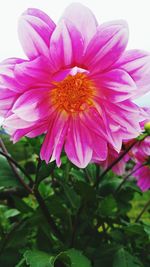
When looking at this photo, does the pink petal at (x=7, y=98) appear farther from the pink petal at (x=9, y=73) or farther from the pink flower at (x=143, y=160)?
the pink flower at (x=143, y=160)

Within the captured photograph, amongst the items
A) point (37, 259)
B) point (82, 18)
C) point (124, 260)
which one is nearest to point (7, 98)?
point (82, 18)

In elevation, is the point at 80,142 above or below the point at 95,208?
above

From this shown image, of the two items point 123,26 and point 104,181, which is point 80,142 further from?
point 104,181

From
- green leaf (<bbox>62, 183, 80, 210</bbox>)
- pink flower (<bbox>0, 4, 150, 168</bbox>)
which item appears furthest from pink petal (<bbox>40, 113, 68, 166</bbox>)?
green leaf (<bbox>62, 183, 80, 210</bbox>)

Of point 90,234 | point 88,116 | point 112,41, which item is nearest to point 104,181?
point 90,234

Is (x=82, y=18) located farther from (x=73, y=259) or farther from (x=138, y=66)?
(x=73, y=259)

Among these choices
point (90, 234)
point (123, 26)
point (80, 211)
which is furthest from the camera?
point (90, 234)

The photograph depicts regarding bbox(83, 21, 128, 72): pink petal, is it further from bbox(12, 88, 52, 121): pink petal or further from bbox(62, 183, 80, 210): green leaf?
bbox(62, 183, 80, 210): green leaf
